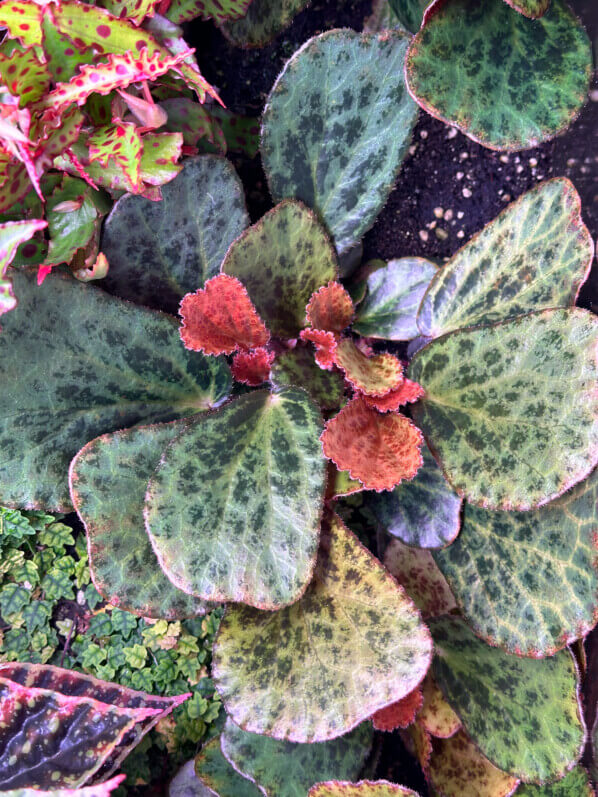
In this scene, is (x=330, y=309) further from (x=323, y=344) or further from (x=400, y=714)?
(x=400, y=714)

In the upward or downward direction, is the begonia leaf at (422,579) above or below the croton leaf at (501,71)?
below

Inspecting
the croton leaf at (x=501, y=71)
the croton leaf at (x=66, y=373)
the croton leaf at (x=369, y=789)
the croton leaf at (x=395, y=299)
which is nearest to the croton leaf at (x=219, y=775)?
the croton leaf at (x=369, y=789)

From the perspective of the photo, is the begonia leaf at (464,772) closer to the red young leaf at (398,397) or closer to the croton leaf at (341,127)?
the red young leaf at (398,397)

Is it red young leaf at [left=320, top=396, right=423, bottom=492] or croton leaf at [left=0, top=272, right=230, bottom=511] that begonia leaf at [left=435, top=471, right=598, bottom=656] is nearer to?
red young leaf at [left=320, top=396, right=423, bottom=492]

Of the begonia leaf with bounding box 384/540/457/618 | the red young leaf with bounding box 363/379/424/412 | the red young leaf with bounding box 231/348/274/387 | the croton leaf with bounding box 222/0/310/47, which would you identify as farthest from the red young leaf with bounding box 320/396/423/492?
the croton leaf with bounding box 222/0/310/47

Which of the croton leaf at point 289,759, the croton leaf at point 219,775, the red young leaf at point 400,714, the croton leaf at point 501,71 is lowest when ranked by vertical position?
the croton leaf at point 219,775
